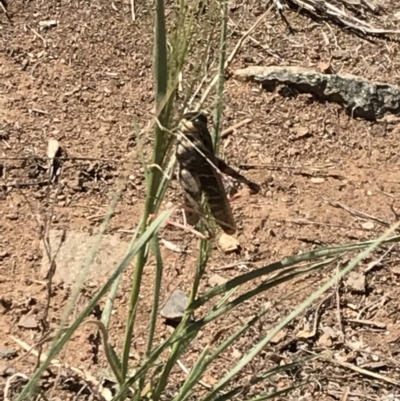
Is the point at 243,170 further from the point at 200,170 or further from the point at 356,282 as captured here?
the point at 200,170

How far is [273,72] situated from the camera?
9.93 feet

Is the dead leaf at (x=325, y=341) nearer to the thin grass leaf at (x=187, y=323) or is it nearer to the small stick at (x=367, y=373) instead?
the small stick at (x=367, y=373)

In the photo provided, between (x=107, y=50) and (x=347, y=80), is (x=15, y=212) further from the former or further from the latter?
(x=347, y=80)

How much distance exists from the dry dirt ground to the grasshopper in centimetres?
55

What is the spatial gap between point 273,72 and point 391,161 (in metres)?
0.53

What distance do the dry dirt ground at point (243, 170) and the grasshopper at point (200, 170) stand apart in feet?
1.81

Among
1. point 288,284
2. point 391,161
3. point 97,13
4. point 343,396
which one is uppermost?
point 97,13

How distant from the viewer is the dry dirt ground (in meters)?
2.24

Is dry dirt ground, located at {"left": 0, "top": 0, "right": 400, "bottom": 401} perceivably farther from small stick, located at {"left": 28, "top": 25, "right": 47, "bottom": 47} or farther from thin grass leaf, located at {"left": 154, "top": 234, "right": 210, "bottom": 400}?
thin grass leaf, located at {"left": 154, "top": 234, "right": 210, "bottom": 400}

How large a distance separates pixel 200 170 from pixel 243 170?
4.39 ft

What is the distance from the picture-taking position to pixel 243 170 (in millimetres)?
2740

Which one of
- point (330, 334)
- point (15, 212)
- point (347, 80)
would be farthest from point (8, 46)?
point (330, 334)

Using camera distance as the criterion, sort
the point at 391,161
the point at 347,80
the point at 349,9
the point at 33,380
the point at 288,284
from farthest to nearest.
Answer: the point at 349,9, the point at 347,80, the point at 391,161, the point at 288,284, the point at 33,380

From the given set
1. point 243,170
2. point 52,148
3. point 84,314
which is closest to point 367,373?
point 243,170
